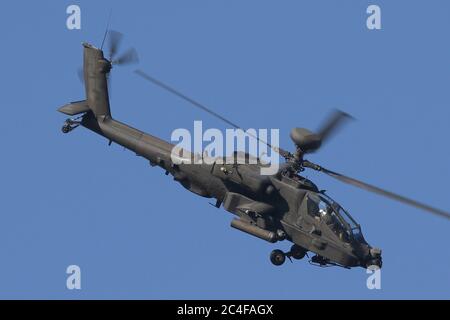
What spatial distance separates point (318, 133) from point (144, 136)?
648cm

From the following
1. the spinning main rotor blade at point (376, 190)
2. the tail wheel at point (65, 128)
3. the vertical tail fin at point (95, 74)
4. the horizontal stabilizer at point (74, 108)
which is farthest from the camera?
the vertical tail fin at point (95, 74)

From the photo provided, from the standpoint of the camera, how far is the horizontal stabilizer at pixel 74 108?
112ft

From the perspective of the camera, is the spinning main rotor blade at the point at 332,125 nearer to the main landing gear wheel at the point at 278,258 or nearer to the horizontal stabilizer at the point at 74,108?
→ the main landing gear wheel at the point at 278,258

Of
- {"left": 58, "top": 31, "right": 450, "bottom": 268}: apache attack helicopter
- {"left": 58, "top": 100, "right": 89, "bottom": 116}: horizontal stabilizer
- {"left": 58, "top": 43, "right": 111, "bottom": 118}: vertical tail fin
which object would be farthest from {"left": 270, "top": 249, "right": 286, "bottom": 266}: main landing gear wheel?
{"left": 58, "top": 100, "right": 89, "bottom": 116}: horizontal stabilizer

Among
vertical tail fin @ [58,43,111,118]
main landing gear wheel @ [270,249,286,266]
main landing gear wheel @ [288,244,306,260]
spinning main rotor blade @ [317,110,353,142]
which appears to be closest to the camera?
spinning main rotor blade @ [317,110,353,142]

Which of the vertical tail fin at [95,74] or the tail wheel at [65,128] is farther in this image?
the vertical tail fin at [95,74]

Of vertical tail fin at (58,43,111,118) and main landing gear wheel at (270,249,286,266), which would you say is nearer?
main landing gear wheel at (270,249,286,266)

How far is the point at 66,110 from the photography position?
1344 inches

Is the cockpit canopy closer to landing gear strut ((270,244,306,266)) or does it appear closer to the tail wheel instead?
landing gear strut ((270,244,306,266))

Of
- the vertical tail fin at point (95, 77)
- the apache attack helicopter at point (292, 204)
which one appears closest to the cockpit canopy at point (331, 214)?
the apache attack helicopter at point (292, 204)

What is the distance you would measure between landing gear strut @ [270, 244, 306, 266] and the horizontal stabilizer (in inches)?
326

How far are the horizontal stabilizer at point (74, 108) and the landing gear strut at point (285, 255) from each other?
27.1ft

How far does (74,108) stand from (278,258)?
877 centimetres

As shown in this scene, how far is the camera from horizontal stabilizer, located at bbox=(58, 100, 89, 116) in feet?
112
